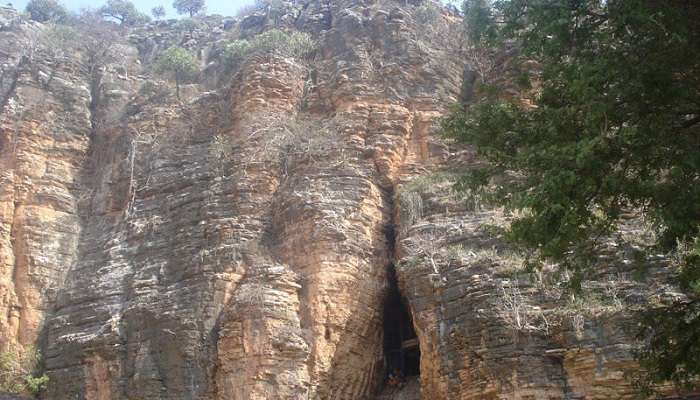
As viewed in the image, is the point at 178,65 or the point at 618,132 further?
the point at 178,65

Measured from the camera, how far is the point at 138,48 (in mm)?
29234

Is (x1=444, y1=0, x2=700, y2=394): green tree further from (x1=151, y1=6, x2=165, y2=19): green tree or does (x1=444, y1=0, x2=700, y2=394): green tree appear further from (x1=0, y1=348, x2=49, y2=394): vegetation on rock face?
(x1=151, y1=6, x2=165, y2=19): green tree

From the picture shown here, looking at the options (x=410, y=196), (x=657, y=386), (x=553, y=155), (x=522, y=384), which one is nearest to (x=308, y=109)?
(x=410, y=196)

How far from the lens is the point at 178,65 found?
25.6 meters

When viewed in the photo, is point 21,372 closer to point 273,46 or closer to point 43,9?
point 273,46

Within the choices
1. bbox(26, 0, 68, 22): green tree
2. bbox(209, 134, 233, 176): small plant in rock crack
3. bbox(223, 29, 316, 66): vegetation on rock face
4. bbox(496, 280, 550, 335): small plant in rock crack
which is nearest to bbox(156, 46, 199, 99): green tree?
bbox(223, 29, 316, 66): vegetation on rock face

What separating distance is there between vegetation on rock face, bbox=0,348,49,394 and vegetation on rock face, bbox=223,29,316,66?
10.7 m

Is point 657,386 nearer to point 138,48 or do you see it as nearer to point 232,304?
point 232,304

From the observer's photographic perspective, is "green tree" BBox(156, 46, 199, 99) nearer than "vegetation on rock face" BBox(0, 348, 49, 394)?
No

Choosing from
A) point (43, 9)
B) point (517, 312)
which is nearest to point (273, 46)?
point (517, 312)

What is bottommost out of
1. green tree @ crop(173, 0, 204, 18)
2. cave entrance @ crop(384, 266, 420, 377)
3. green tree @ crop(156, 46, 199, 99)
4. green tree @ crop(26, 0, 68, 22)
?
cave entrance @ crop(384, 266, 420, 377)

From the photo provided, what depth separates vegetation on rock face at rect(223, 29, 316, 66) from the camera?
23375mm

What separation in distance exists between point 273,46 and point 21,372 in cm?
1149

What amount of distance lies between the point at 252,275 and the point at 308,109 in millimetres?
6610
